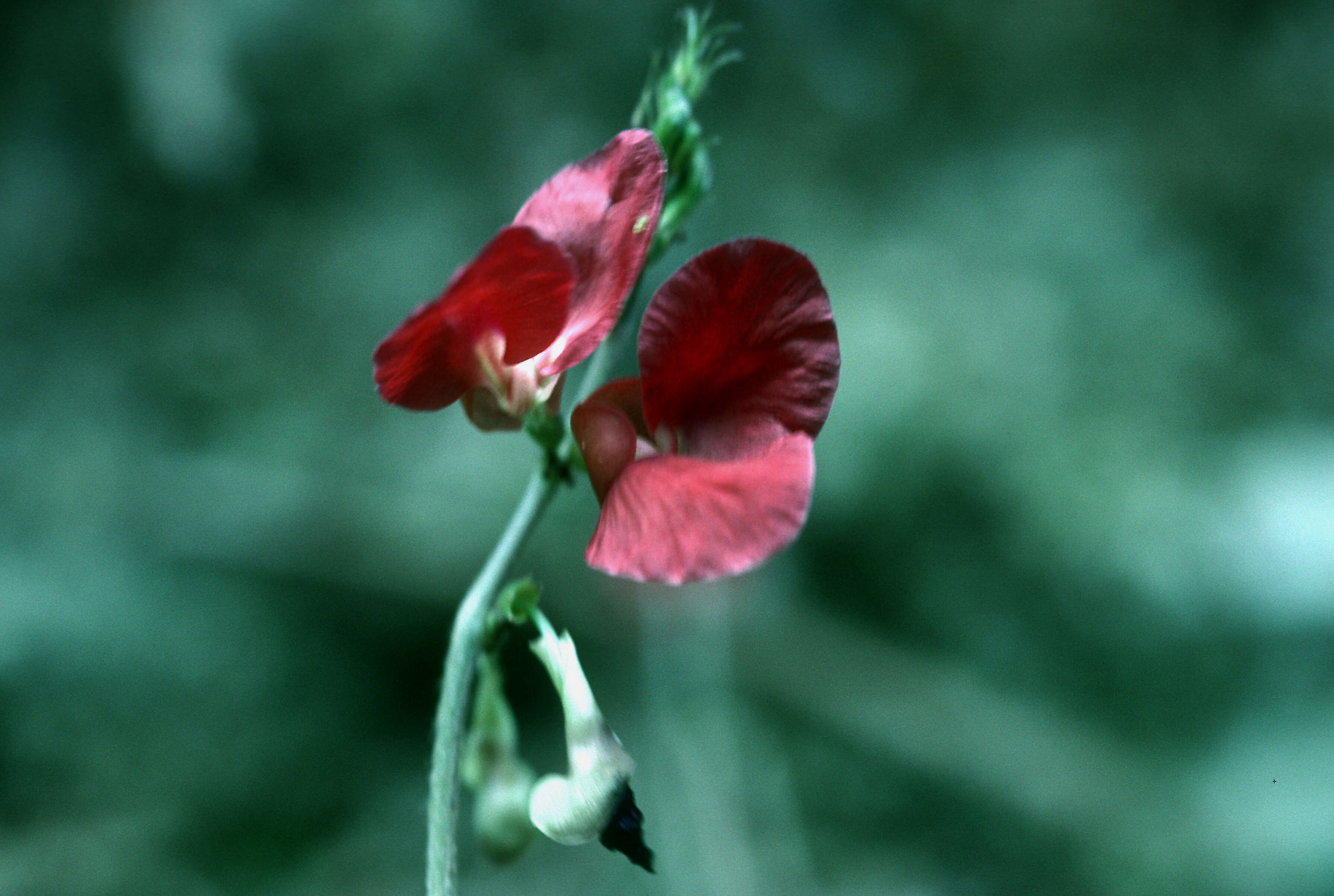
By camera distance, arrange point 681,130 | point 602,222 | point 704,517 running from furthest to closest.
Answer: point 681,130 < point 602,222 < point 704,517

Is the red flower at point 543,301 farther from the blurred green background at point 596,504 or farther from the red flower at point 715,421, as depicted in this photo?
the blurred green background at point 596,504

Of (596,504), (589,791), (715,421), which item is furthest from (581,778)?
(596,504)

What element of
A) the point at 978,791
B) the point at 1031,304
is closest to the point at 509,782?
the point at 978,791

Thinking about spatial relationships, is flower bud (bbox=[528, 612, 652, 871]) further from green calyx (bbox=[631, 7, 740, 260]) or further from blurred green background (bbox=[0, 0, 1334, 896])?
blurred green background (bbox=[0, 0, 1334, 896])

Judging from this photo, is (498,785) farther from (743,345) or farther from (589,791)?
(743,345)

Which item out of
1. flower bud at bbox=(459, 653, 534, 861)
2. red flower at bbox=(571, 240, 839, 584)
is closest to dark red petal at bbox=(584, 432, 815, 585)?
red flower at bbox=(571, 240, 839, 584)

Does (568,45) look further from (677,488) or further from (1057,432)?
(677,488)

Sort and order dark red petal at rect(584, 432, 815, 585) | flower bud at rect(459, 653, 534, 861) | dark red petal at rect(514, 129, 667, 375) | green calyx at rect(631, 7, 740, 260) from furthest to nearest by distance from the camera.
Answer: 1. flower bud at rect(459, 653, 534, 861)
2. green calyx at rect(631, 7, 740, 260)
3. dark red petal at rect(514, 129, 667, 375)
4. dark red petal at rect(584, 432, 815, 585)
